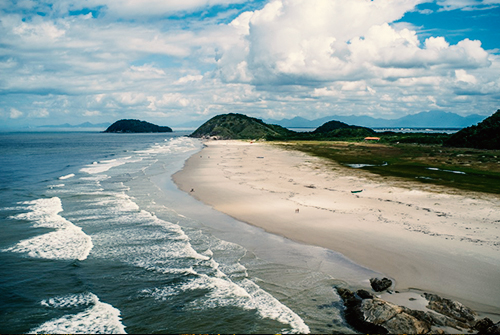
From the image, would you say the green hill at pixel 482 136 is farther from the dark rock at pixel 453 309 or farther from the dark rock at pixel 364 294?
the dark rock at pixel 364 294

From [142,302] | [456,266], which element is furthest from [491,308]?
[142,302]

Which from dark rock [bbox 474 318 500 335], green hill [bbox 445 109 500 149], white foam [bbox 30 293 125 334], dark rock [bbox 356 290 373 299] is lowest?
white foam [bbox 30 293 125 334]

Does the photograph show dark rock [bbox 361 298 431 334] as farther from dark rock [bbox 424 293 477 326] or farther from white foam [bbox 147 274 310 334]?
white foam [bbox 147 274 310 334]

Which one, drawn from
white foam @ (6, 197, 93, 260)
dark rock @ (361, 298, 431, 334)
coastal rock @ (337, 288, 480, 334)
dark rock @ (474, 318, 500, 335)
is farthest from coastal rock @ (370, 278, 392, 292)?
white foam @ (6, 197, 93, 260)

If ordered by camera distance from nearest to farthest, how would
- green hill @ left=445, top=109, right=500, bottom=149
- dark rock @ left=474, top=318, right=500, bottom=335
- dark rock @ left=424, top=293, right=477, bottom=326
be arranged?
dark rock @ left=474, top=318, right=500, bottom=335
dark rock @ left=424, top=293, right=477, bottom=326
green hill @ left=445, top=109, right=500, bottom=149

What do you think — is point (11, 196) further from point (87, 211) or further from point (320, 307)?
point (320, 307)

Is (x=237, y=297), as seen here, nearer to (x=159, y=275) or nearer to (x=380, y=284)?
(x=159, y=275)

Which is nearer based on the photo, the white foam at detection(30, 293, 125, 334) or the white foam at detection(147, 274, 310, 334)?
the white foam at detection(30, 293, 125, 334)
